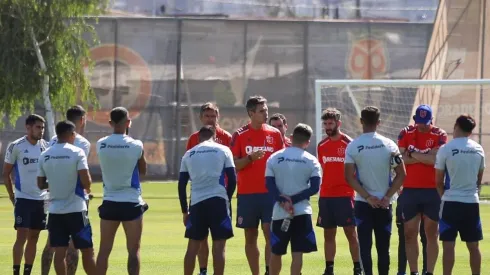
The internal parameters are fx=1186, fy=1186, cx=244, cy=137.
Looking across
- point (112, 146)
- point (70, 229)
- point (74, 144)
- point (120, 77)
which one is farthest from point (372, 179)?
point (120, 77)

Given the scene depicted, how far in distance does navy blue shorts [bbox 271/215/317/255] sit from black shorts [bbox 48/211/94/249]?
213 cm

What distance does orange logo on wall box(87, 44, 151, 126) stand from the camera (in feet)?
165

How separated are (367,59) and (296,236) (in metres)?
38.5

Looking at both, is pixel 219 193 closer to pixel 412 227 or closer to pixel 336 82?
pixel 412 227

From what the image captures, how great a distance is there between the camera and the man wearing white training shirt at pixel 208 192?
538 inches

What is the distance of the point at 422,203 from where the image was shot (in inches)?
593

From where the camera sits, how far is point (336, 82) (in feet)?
95.7

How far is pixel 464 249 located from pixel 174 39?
1256 inches

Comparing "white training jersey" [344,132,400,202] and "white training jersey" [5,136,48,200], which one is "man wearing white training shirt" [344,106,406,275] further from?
"white training jersey" [5,136,48,200]

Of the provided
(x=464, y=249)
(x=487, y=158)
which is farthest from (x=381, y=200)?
(x=487, y=158)

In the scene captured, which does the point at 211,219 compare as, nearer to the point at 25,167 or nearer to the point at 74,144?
Result: the point at 74,144

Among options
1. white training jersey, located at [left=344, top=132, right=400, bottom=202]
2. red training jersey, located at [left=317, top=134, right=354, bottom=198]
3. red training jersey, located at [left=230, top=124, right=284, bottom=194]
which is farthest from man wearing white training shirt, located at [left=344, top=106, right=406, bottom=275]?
red training jersey, located at [left=317, top=134, right=354, bottom=198]

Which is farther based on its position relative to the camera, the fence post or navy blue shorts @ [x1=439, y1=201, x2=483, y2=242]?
the fence post

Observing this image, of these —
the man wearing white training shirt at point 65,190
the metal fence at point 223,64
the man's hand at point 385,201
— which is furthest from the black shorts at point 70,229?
the metal fence at point 223,64
